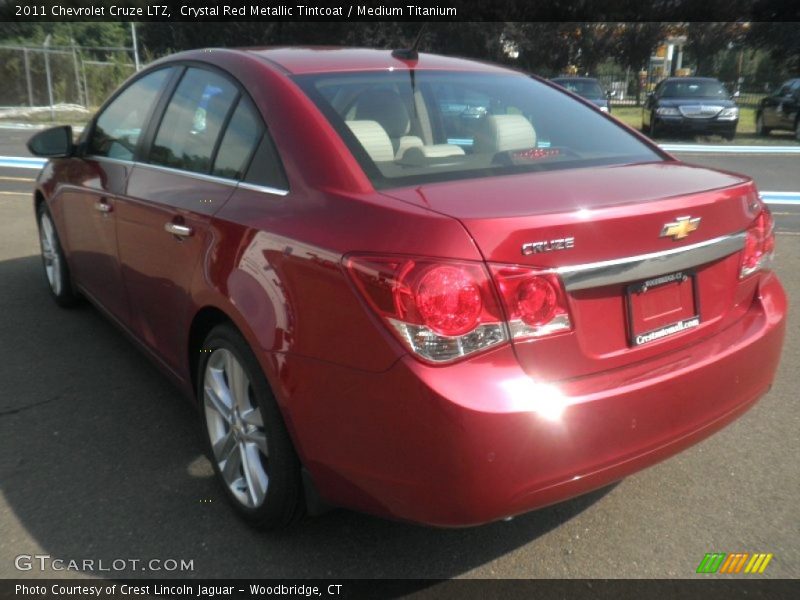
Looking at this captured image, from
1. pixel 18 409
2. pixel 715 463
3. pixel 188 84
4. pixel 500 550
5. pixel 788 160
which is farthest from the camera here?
pixel 788 160

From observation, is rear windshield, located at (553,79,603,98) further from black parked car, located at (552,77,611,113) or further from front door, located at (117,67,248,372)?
front door, located at (117,67,248,372)

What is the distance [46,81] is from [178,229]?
27747 mm

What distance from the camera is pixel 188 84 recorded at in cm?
345

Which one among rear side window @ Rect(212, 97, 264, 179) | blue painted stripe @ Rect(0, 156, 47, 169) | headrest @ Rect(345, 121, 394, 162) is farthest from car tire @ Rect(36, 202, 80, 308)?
blue painted stripe @ Rect(0, 156, 47, 169)

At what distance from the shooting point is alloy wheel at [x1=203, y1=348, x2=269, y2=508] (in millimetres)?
2705

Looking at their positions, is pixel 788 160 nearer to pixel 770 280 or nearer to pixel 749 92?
pixel 770 280

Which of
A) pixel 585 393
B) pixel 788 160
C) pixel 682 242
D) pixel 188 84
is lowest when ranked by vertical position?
pixel 788 160

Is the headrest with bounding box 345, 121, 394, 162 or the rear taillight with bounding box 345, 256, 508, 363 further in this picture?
the headrest with bounding box 345, 121, 394, 162

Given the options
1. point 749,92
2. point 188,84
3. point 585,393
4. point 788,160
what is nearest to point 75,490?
point 188,84

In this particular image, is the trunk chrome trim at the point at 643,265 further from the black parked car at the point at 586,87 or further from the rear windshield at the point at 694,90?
the rear windshield at the point at 694,90

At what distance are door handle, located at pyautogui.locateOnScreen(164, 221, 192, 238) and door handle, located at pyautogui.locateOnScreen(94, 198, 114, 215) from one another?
0.81 m

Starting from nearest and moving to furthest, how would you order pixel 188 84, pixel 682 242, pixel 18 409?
pixel 682 242 → pixel 188 84 → pixel 18 409

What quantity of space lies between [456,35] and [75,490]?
39.1 m

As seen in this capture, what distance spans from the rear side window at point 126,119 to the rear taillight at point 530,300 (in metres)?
2.36
